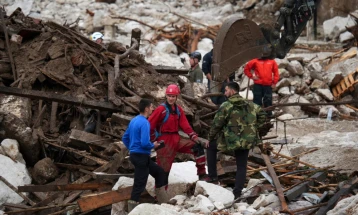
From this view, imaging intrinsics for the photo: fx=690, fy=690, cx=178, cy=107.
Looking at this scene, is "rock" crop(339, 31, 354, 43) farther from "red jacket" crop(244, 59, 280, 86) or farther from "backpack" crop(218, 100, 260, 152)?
"backpack" crop(218, 100, 260, 152)

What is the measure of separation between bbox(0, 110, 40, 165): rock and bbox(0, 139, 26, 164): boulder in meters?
A: 0.12

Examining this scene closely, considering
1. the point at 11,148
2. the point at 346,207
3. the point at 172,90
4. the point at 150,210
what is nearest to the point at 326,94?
the point at 11,148

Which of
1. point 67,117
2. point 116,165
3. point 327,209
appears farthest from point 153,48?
point 327,209

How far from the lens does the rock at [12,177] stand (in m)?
10.2

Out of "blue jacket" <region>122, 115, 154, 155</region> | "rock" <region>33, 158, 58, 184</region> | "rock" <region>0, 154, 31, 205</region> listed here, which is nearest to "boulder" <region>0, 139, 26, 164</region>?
"rock" <region>0, 154, 31, 205</region>

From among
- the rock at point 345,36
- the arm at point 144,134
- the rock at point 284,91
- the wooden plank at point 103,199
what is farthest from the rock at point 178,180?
the rock at point 345,36

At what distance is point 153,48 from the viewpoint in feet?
68.4

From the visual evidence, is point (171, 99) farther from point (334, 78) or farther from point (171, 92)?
point (334, 78)

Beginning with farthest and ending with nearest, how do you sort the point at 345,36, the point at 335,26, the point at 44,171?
1. the point at 335,26
2. the point at 345,36
3. the point at 44,171

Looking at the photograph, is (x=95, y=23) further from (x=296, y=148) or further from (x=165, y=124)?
(x=165, y=124)

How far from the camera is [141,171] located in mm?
8438

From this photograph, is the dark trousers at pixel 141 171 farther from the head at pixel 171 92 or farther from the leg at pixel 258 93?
the leg at pixel 258 93

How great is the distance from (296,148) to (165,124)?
13.5 ft

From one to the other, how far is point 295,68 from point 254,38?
7.57 m
